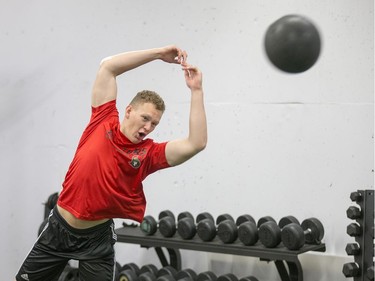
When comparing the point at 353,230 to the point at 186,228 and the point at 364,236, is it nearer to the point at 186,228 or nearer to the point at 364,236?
the point at 364,236

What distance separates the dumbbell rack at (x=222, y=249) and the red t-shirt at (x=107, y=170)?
95 centimetres

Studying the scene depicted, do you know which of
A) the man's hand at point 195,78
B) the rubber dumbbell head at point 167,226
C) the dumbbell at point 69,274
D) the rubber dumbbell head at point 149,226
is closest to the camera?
the man's hand at point 195,78

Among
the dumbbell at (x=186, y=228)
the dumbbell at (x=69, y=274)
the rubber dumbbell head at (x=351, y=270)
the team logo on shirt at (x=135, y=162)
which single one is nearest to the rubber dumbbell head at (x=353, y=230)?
the rubber dumbbell head at (x=351, y=270)

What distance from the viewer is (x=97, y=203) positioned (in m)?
2.43

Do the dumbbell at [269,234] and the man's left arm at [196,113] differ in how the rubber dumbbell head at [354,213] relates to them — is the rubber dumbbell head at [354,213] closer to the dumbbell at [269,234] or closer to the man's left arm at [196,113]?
the dumbbell at [269,234]

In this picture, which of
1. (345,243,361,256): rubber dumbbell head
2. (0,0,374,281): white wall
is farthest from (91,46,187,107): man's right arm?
(345,243,361,256): rubber dumbbell head

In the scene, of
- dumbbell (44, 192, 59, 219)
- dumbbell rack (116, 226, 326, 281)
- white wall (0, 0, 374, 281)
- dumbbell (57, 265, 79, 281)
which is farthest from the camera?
dumbbell (44, 192, 59, 219)

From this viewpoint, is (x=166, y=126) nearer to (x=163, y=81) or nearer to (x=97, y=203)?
(x=163, y=81)

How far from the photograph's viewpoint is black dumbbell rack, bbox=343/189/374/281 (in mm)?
3082

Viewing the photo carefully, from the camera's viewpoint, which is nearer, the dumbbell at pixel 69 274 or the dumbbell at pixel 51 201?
the dumbbell at pixel 69 274

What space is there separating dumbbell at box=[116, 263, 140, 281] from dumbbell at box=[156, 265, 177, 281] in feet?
0.56

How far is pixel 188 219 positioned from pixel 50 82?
1759 millimetres

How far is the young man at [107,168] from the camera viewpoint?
2.42 m

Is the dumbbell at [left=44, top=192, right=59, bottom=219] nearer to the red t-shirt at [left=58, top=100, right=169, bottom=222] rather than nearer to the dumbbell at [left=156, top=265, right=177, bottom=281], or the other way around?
the dumbbell at [left=156, top=265, right=177, bottom=281]
